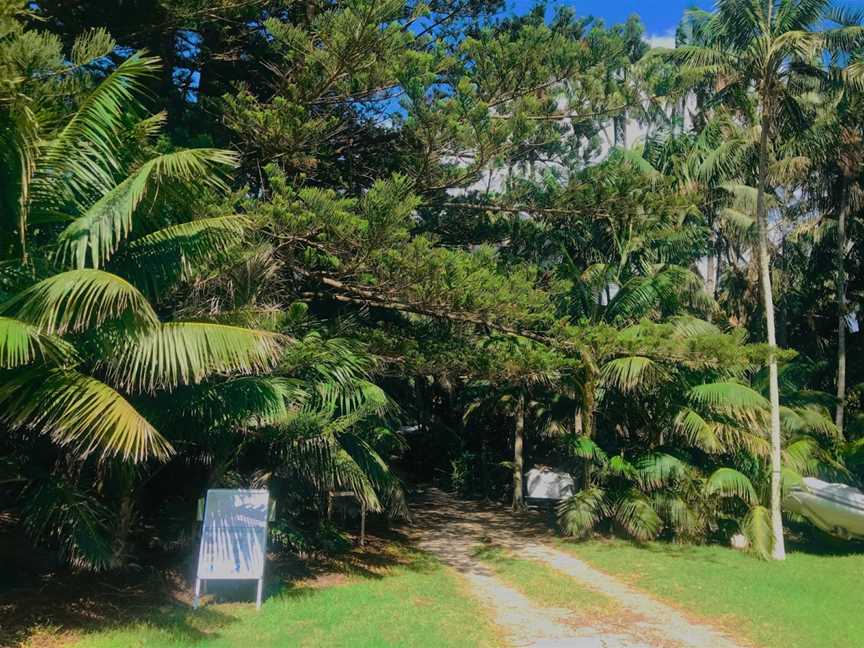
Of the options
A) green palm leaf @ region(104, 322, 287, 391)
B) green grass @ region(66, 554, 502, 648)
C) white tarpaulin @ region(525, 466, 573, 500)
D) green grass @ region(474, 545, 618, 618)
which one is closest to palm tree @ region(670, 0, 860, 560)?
green grass @ region(474, 545, 618, 618)

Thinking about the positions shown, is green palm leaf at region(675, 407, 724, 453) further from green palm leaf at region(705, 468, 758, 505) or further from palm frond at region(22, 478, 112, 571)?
palm frond at region(22, 478, 112, 571)

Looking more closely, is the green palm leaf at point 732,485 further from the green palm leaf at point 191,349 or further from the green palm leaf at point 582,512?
the green palm leaf at point 191,349

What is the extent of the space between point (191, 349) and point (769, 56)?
1028 cm

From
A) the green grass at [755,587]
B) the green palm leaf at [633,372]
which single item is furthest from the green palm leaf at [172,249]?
the green palm leaf at [633,372]

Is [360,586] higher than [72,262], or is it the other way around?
[72,262]

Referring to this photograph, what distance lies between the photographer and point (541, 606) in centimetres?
854

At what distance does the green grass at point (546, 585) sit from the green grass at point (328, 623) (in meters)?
1.04

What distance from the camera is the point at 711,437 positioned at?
1257 cm

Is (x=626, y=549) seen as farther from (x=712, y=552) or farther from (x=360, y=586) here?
(x=360, y=586)

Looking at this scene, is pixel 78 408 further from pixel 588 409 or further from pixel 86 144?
pixel 588 409

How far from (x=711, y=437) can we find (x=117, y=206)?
1101 cm

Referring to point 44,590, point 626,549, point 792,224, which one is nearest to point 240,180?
point 44,590

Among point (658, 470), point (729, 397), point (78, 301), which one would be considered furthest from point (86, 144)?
point (729, 397)

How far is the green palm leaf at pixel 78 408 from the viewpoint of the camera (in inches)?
202
